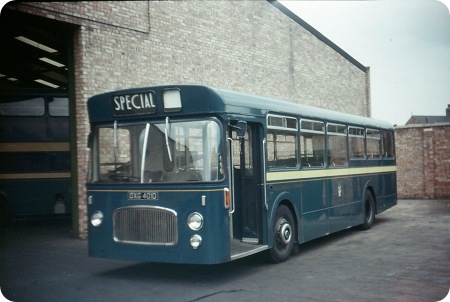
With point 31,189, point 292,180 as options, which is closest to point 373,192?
point 292,180

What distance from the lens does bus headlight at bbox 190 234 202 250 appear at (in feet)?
23.1

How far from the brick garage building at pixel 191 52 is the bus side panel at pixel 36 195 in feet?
14.4

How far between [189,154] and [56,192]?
10171 mm

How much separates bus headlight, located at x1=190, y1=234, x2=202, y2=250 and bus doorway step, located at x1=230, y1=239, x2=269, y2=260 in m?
0.60

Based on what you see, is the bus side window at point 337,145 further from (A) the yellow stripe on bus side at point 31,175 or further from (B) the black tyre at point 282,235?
(A) the yellow stripe on bus side at point 31,175

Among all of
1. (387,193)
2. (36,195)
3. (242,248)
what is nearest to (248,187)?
(242,248)

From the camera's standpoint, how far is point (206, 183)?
712cm

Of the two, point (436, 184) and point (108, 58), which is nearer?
point (108, 58)

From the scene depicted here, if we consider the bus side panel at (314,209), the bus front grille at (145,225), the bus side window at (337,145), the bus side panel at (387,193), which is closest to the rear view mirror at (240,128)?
the bus front grille at (145,225)

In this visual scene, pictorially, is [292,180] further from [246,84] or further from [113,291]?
[246,84]

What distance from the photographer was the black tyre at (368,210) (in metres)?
13.0

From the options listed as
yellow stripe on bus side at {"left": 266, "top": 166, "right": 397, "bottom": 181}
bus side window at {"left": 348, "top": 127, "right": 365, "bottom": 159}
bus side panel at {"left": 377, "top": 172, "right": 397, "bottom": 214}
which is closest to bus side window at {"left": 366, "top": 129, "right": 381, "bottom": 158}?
yellow stripe on bus side at {"left": 266, "top": 166, "right": 397, "bottom": 181}

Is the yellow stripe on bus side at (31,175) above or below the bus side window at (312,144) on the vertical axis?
below

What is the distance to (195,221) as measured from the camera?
7102mm
